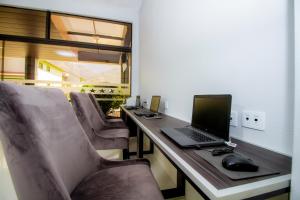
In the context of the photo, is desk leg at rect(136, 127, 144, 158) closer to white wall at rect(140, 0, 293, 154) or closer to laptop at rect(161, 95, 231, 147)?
white wall at rect(140, 0, 293, 154)

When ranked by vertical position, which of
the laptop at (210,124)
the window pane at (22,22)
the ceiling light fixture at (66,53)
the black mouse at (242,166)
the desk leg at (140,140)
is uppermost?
the window pane at (22,22)

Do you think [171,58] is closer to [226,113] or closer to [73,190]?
[226,113]

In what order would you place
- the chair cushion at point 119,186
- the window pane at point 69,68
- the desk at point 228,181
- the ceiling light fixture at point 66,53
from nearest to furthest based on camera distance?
1. the desk at point 228,181
2. the chair cushion at point 119,186
3. the window pane at point 69,68
4. the ceiling light fixture at point 66,53

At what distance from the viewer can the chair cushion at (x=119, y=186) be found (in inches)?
29.3

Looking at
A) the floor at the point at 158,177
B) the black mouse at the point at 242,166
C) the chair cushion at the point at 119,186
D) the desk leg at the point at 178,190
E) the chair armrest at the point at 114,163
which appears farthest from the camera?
the desk leg at the point at 178,190

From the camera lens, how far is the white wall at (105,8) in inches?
138

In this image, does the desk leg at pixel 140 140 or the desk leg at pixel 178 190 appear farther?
the desk leg at pixel 140 140

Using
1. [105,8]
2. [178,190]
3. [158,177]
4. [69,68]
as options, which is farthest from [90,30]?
[178,190]

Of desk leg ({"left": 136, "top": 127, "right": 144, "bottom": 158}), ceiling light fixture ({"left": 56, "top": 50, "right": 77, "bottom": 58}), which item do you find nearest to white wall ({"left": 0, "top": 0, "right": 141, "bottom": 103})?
ceiling light fixture ({"left": 56, "top": 50, "right": 77, "bottom": 58})

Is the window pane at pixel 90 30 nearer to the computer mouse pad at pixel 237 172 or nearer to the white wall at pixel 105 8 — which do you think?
the white wall at pixel 105 8

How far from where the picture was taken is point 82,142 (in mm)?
972

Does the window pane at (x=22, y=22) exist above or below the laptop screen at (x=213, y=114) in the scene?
above

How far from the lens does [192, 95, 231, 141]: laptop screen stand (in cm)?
87

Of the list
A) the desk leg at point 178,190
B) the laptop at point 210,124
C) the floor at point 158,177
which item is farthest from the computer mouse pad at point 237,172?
the desk leg at point 178,190
